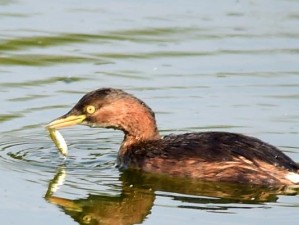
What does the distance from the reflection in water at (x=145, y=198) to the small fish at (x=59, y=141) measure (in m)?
0.24

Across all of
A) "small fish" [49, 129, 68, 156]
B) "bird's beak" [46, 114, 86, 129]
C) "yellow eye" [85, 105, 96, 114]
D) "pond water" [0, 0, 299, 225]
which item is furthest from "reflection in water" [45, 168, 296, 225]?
"yellow eye" [85, 105, 96, 114]

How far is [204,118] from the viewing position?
1438cm

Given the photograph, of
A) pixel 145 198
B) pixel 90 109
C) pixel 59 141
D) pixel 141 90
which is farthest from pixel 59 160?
pixel 141 90

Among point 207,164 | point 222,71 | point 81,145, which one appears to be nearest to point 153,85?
point 222,71

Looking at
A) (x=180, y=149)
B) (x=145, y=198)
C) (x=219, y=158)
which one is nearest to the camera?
(x=145, y=198)

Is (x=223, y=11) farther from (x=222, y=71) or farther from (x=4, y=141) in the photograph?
(x=4, y=141)

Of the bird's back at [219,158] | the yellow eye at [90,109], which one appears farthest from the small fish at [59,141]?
the bird's back at [219,158]

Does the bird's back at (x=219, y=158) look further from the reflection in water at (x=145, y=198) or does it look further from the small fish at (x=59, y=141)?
the small fish at (x=59, y=141)

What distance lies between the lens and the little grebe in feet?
40.1

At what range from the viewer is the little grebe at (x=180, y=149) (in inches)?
481

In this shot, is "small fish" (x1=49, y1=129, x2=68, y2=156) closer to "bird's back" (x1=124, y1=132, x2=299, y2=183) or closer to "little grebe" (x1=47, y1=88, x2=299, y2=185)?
"little grebe" (x1=47, y1=88, x2=299, y2=185)

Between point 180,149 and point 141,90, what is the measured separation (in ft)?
9.47

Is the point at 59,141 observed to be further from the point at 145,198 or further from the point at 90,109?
the point at 145,198

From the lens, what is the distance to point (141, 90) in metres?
15.4
